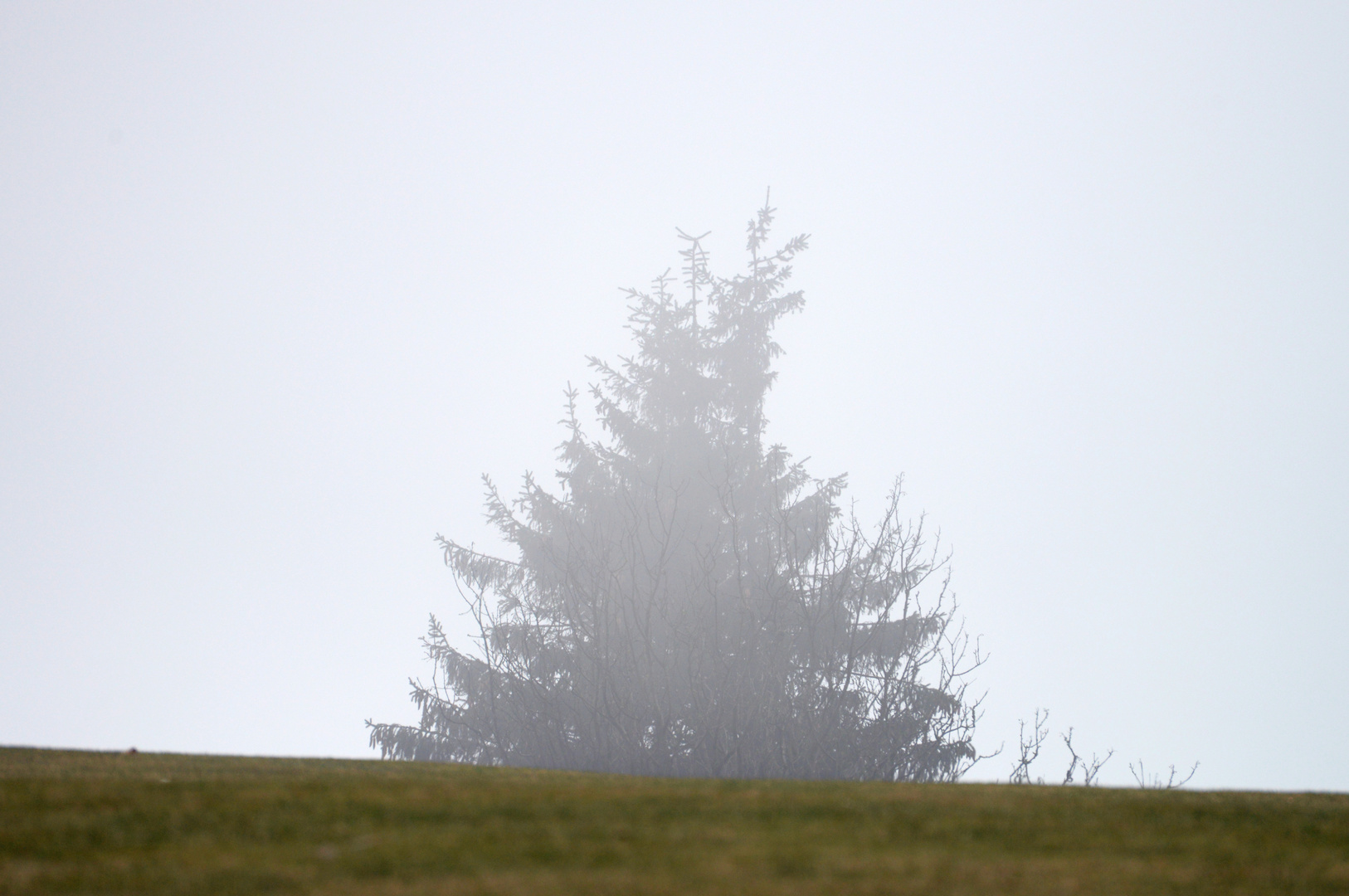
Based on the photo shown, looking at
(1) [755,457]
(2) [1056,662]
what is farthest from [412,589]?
(1) [755,457]

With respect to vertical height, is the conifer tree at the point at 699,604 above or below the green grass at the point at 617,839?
above

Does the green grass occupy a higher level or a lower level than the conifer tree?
lower

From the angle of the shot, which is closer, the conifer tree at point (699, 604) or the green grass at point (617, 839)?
the green grass at point (617, 839)

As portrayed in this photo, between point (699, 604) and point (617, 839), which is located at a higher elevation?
point (699, 604)

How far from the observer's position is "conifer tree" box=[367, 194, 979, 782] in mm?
12023

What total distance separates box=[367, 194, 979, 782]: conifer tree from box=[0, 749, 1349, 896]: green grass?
6.24 metres

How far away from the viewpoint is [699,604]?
16609 millimetres

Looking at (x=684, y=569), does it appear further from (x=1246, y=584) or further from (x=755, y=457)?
(x=1246, y=584)

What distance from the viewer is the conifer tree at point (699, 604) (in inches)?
473

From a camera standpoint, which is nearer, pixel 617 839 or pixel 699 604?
pixel 617 839

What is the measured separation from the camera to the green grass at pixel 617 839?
3189 mm

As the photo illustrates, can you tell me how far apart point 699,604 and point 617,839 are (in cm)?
1296

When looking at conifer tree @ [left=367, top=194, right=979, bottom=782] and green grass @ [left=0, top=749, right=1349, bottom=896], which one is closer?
green grass @ [left=0, top=749, right=1349, bottom=896]

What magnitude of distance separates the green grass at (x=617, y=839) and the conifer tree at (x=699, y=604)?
624cm
